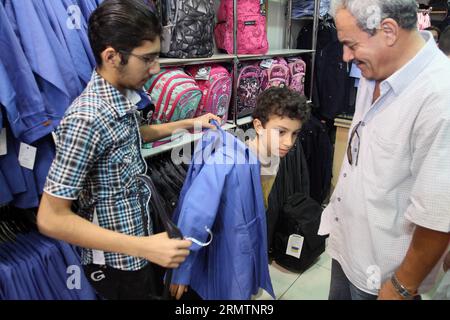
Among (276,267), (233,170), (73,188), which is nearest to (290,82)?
(276,267)

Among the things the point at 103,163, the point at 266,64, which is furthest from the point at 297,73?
the point at 103,163

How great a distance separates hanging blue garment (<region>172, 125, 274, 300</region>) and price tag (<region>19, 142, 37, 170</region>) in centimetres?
56

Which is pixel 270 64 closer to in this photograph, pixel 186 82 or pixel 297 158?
pixel 297 158

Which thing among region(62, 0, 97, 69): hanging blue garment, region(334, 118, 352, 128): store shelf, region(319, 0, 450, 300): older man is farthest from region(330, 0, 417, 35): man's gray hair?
region(334, 118, 352, 128): store shelf

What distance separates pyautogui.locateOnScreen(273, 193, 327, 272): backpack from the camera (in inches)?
91.8

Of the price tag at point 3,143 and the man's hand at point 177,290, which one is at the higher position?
the price tag at point 3,143

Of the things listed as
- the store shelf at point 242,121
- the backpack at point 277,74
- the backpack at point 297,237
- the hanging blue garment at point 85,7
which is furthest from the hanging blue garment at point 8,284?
the backpack at point 277,74

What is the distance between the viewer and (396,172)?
2.86ft

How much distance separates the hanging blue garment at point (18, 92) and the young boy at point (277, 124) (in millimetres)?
829

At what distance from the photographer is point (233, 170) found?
1101 millimetres

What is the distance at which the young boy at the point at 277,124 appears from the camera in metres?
1.37

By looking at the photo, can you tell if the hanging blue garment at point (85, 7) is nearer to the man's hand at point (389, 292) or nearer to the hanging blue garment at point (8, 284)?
the hanging blue garment at point (8, 284)

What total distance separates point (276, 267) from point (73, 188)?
1990 mm
